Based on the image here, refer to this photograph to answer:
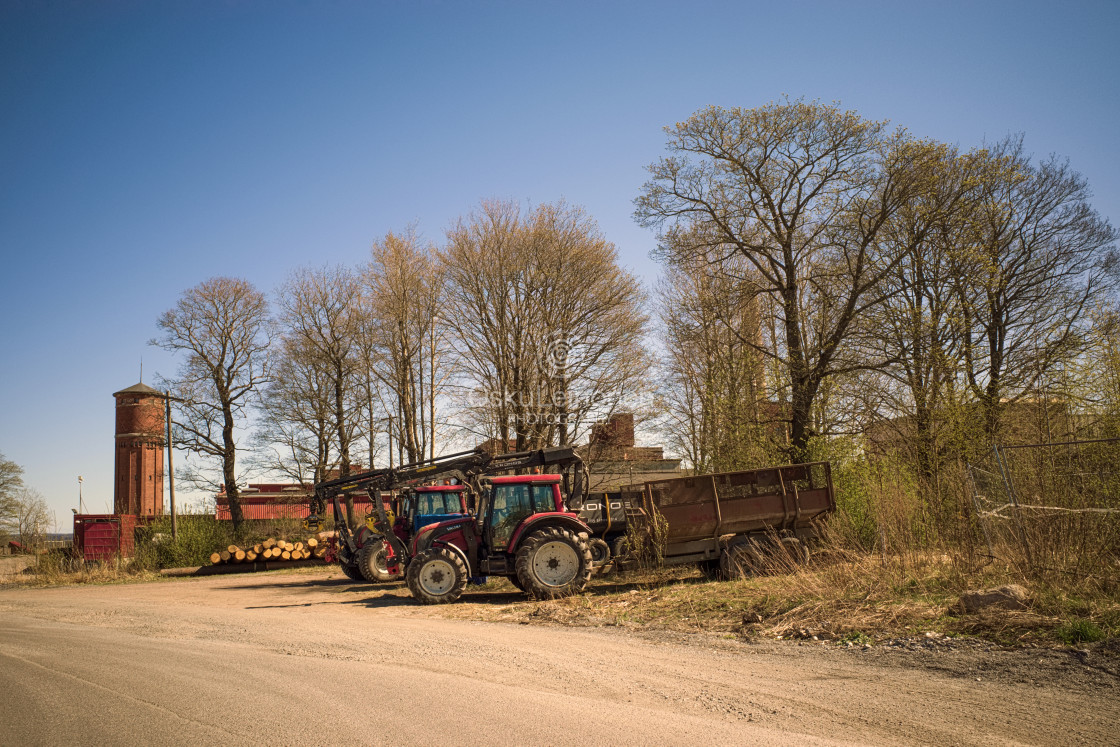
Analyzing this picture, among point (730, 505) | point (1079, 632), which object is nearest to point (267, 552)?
point (730, 505)

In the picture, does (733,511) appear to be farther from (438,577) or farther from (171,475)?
(171,475)

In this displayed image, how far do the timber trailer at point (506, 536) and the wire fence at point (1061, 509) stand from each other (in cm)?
676

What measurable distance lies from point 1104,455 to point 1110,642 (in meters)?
4.37

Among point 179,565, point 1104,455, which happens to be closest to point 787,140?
point 1104,455

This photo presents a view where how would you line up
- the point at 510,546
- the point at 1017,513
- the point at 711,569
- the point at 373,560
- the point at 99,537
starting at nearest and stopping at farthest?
1. the point at 1017,513
2. the point at 510,546
3. the point at 711,569
4. the point at 373,560
5. the point at 99,537

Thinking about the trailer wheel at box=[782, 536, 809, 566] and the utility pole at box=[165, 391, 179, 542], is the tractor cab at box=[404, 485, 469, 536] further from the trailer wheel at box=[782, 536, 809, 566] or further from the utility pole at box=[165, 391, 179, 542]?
the utility pole at box=[165, 391, 179, 542]

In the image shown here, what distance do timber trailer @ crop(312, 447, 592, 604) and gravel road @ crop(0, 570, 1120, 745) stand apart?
10.8 ft

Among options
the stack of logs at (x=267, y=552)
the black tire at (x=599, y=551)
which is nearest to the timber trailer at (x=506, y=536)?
the black tire at (x=599, y=551)

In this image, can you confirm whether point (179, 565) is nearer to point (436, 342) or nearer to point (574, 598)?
point (436, 342)

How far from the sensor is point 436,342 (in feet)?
90.2

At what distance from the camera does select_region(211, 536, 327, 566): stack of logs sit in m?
26.2

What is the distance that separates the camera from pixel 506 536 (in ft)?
43.9

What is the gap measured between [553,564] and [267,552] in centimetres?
1756

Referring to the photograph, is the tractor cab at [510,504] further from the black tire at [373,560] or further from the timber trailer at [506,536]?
the black tire at [373,560]
